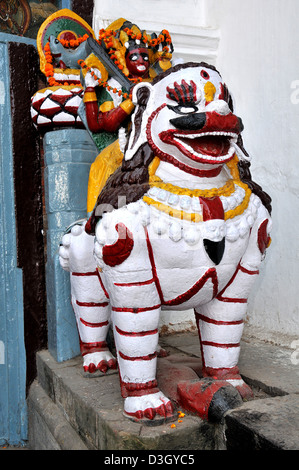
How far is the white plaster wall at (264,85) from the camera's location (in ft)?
7.24

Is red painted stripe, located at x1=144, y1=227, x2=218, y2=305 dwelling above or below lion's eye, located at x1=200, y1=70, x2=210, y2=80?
below

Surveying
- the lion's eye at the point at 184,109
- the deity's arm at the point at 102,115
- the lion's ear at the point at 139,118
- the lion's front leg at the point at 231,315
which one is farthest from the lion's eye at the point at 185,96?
the lion's front leg at the point at 231,315

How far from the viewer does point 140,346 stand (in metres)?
1.44

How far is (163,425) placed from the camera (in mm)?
1396

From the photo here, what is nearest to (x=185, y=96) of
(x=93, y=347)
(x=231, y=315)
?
(x=231, y=315)

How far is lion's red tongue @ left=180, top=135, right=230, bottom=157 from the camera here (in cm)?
142

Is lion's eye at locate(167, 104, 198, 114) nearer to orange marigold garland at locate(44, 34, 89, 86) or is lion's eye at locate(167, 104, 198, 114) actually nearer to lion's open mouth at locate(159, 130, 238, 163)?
lion's open mouth at locate(159, 130, 238, 163)

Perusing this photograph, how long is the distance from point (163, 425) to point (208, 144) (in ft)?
2.83

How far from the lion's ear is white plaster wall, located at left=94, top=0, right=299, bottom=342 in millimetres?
959

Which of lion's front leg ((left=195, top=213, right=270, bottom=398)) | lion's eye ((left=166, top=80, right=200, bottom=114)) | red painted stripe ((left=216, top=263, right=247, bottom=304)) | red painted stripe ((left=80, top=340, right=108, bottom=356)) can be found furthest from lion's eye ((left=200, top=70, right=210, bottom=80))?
red painted stripe ((left=80, top=340, right=108, bottom=356))

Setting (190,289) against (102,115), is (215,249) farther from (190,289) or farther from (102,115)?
(102,115)

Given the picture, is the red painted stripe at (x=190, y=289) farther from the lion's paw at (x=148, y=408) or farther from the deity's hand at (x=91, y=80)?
the deity's hand at (x=91, y=80)

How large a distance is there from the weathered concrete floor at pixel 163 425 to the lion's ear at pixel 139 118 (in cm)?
83

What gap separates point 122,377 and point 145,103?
891 millimetres
